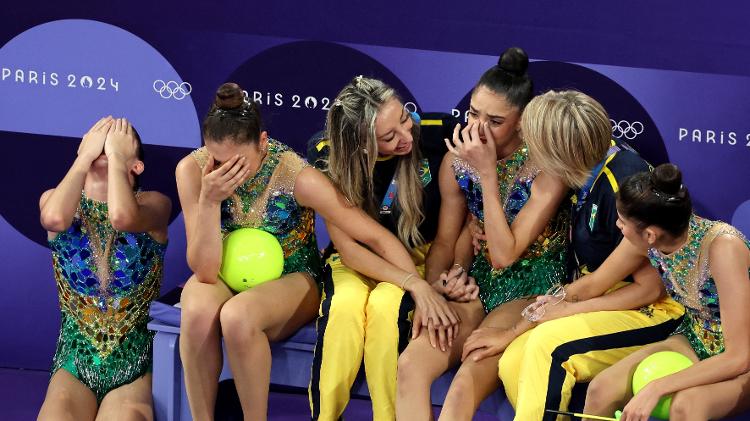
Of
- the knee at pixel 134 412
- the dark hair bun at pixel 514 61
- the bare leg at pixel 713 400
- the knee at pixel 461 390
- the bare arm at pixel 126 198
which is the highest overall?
the dark hair bun at pixel 514 61

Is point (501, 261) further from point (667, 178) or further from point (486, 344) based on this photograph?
point (667, 178)

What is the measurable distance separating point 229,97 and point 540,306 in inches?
51.3

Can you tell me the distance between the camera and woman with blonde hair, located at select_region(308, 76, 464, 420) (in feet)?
13.0

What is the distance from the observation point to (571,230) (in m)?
4.08

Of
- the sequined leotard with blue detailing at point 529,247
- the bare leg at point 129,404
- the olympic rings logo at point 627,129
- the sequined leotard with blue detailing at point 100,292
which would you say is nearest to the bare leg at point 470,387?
the sequined leotard with blue detailing at point 529,247

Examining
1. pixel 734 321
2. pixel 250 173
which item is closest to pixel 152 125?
pixel 250 173

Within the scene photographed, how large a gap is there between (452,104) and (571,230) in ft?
2.97

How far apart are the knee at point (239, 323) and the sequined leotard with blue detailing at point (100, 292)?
0.61 metres

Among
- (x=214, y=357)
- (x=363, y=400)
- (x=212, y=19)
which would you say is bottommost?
(x=363, y=400)

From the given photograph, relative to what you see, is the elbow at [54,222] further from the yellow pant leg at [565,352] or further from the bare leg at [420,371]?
the yellow pant leg at [565,352]

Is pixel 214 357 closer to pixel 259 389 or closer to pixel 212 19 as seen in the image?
pixel 259 389

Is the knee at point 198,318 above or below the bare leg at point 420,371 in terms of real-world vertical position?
above

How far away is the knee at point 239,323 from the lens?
3.87 m

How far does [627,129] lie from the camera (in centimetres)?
456
